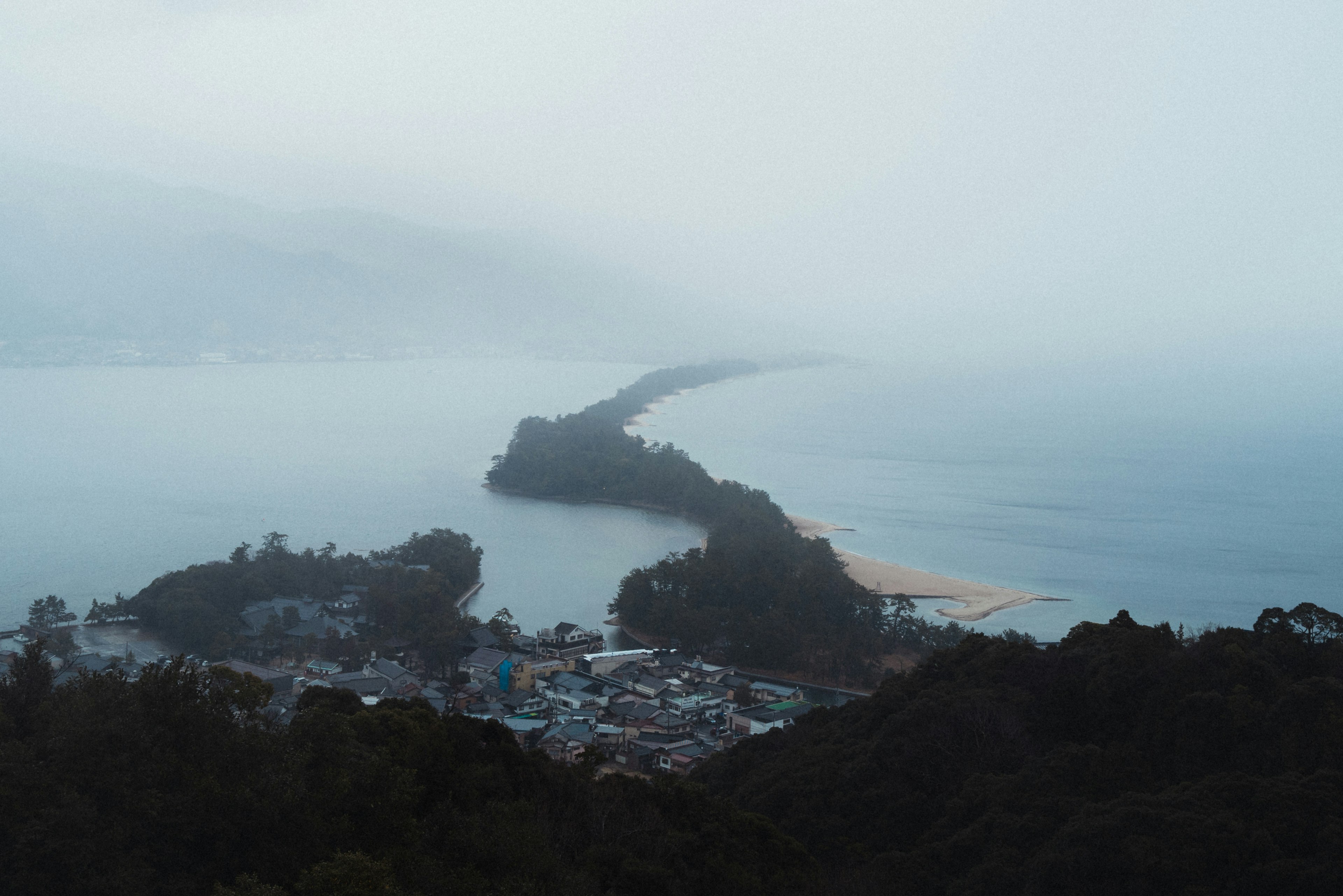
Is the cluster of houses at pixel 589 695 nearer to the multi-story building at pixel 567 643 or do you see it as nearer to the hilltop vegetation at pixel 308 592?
the multi-story building at pixel 567 643

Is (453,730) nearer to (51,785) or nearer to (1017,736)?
(51,785)

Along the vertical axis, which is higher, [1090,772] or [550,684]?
[1090,772]

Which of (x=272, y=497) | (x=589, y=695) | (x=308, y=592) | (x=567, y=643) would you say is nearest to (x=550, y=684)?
(x=589, y=695)

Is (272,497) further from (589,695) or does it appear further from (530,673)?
(589,695)

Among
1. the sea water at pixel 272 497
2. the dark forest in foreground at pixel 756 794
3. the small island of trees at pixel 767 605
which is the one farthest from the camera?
the sea water at pixel 272 497

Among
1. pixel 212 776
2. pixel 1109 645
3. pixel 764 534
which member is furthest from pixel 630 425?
pixel 212 776

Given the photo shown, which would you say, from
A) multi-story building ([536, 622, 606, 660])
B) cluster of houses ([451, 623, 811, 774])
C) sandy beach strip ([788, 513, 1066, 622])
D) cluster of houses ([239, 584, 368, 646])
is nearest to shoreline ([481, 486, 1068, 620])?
sandy beach strip ([788, 513, 1066, 622])

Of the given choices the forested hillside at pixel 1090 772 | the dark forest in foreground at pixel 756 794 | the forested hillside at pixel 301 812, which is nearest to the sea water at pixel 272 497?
the forested hillside at pixel 1090 772
